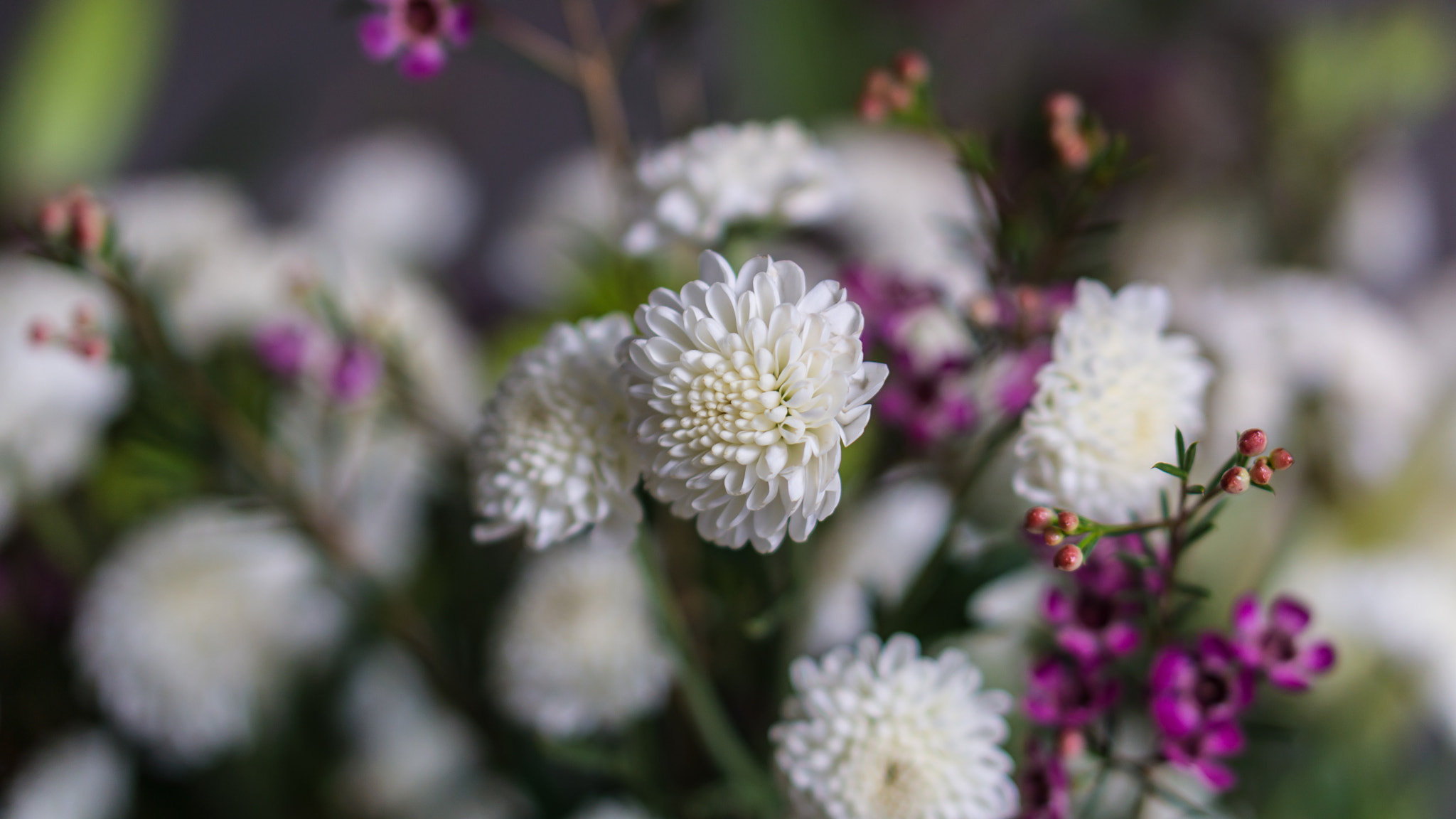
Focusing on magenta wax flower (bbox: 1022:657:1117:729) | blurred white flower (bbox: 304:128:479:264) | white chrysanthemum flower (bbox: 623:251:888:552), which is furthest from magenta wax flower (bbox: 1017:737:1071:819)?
blurred white flower (bbox: 304:128:479:264)

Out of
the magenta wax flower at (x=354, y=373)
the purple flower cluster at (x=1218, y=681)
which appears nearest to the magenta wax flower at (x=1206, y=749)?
the purple flower cluster at (x=1218, y=681)

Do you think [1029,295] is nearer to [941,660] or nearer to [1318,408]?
[941,660]

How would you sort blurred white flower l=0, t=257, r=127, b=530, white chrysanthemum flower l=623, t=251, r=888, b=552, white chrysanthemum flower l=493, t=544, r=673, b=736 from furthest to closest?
1. blurred white flower l=0, t=257, r=127, b=530
2. white chrysanthemum flower l=493, t=544, r=673, b=736
3. white chrysanthemum flower l=623, t=251, r=888, b=552

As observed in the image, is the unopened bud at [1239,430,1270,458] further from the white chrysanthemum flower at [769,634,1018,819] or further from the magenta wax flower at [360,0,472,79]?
the magenta wax flower at [360,0,472,79]

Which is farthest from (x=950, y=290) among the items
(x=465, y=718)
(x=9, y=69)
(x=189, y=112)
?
(x=189, y=112)

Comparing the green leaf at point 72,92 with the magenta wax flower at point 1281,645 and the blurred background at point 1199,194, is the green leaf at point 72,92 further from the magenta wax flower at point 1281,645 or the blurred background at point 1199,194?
the magenta wax flower at point 1281,645

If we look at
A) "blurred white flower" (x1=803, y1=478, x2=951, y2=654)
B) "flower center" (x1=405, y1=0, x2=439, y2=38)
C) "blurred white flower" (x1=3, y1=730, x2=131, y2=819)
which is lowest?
"blurred white flower" (x1=3, y1=730, x2=131, y2=819)
